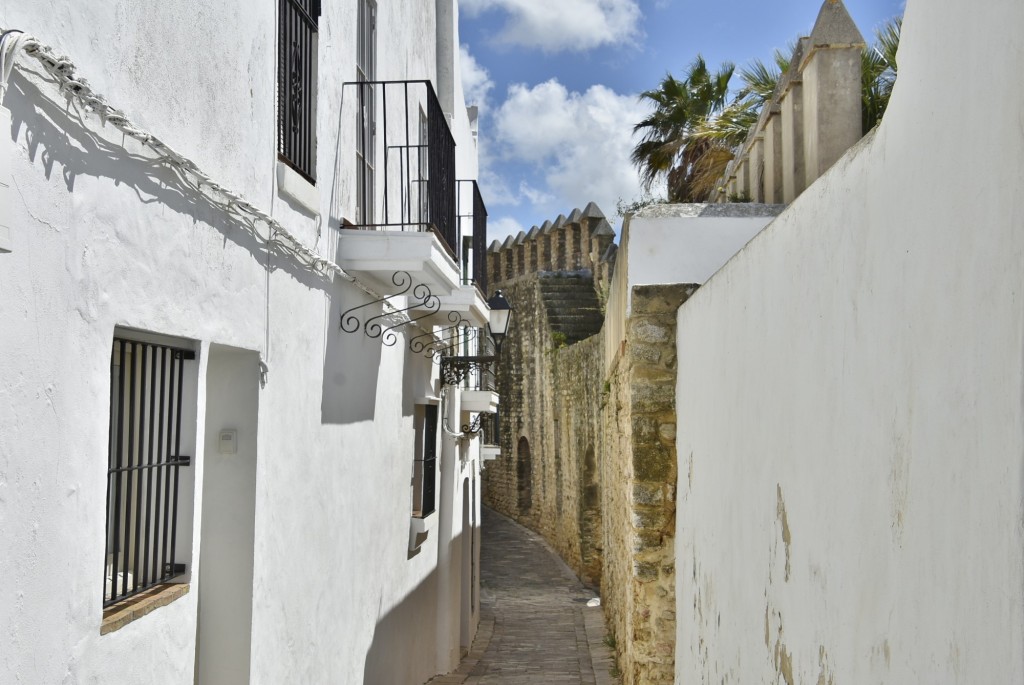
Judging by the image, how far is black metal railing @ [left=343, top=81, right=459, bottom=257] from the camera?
6.68m

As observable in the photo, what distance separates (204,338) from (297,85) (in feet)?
6.19

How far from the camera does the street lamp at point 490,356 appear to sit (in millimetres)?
10953

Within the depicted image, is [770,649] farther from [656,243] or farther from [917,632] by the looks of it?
Answer: [656,243]

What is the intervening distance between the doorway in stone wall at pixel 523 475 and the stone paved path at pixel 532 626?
3.32 meters

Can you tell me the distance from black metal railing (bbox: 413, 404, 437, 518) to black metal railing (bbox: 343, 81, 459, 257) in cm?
265

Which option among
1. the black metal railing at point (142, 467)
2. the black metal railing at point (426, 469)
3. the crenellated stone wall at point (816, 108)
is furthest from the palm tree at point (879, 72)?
the black metal railing at point (142, 467)

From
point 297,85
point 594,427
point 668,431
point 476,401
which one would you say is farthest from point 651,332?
point 594,427

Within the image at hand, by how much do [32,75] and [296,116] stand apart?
2769 mm

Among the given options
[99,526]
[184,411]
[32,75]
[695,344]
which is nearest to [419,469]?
[695,344]

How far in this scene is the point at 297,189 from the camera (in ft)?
17.4

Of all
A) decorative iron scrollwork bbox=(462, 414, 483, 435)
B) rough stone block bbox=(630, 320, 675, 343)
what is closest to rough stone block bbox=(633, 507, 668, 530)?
rough stone block bbox=(630, 320, 675, 343)

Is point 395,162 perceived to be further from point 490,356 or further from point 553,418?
point 553,418

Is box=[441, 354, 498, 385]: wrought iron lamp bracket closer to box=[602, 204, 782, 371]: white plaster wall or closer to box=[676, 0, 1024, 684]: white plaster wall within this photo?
box=[602, 204, 782, 371]: white plaster wall

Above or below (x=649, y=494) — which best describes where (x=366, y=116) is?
above
